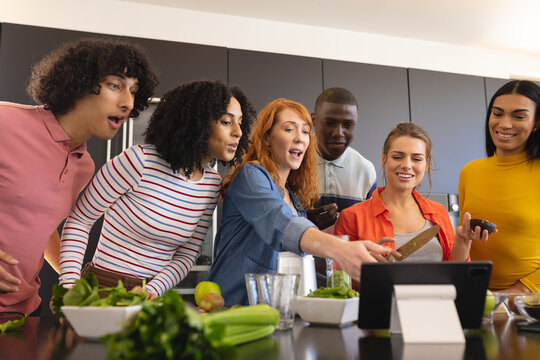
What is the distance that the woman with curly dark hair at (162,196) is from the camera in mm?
1332

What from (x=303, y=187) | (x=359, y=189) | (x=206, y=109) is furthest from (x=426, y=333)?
(x=359, y=189)

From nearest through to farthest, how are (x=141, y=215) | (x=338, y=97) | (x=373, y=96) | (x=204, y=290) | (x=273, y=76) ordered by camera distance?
(x=204, y=290), (x=141, y=215), (x=338, y=97), (x=273, y=76), (x=373, y=96)

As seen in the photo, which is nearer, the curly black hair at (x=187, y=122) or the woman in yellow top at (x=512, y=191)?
the curly black hair at (x=187, y=122)

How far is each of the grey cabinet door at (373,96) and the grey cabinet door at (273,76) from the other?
12 cm

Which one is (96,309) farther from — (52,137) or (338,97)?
(338,97)

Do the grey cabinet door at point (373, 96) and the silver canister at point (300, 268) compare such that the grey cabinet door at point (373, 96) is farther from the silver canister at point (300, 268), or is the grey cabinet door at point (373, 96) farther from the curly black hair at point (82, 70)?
the silver canister at point (300, 268)

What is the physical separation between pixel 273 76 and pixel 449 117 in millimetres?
1350

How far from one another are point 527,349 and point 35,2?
336 centimetres

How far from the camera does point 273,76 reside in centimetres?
315

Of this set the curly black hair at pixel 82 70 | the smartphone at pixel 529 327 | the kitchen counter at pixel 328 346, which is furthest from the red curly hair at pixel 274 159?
the smartphone at pixel 529 327

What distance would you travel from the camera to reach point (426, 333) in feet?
2.53

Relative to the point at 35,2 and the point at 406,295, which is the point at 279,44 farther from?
the point at 406,295

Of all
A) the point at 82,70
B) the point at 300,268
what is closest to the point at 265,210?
the point at 300,268

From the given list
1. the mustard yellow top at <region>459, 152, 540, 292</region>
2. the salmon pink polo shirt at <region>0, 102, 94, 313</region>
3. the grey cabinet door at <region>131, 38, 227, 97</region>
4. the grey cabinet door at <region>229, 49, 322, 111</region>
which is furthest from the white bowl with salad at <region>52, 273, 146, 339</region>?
the grey cabinet door at <region>229, 49, 322, 111</region>
